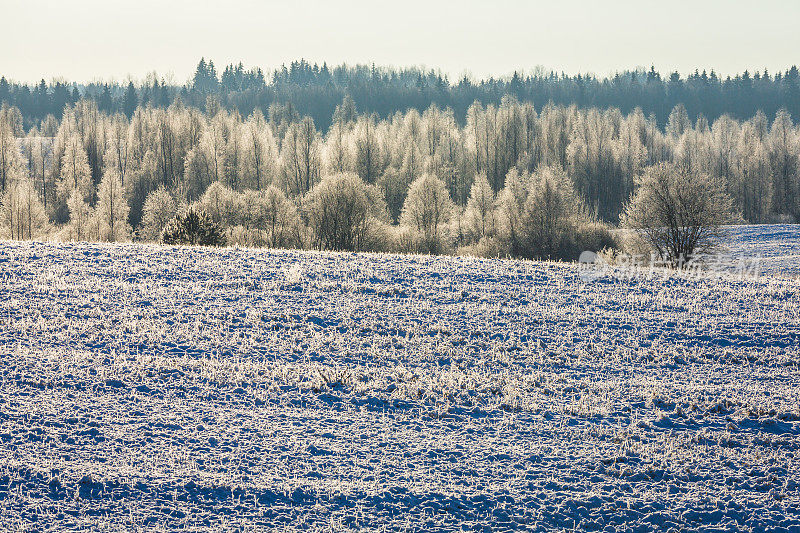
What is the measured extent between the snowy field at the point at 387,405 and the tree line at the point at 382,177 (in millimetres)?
30610

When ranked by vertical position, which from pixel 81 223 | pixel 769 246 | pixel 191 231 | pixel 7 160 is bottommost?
pixel 769 246

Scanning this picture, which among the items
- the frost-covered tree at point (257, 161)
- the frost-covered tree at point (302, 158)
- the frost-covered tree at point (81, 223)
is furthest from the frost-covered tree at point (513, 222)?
the frost-covered tree at point (257, 161)

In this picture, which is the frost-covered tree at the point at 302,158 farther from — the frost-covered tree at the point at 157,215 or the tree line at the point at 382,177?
the frost-covered tree at the point at 157,215

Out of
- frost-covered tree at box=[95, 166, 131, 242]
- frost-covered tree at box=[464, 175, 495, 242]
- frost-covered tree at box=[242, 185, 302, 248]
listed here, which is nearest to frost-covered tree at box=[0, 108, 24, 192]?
frost-covered tree at box=[95, 166, 131, 242]

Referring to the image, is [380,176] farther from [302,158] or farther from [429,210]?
[429,210]

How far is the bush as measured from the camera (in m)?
29.7

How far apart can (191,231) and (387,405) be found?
22.3 m

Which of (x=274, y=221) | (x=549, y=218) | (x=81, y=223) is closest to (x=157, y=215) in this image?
(x=81, y=223)

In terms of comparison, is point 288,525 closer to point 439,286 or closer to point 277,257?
point 439,286

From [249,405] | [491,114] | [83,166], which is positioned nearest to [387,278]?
[249,405]

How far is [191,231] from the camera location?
29.9m

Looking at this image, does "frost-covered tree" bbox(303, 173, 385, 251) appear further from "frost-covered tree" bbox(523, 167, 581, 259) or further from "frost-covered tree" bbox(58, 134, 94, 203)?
"frost-covered tree" bbox(58, 134, 94, 203)

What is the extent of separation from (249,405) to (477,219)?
5242cm

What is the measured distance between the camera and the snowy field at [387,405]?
23.6 feet
